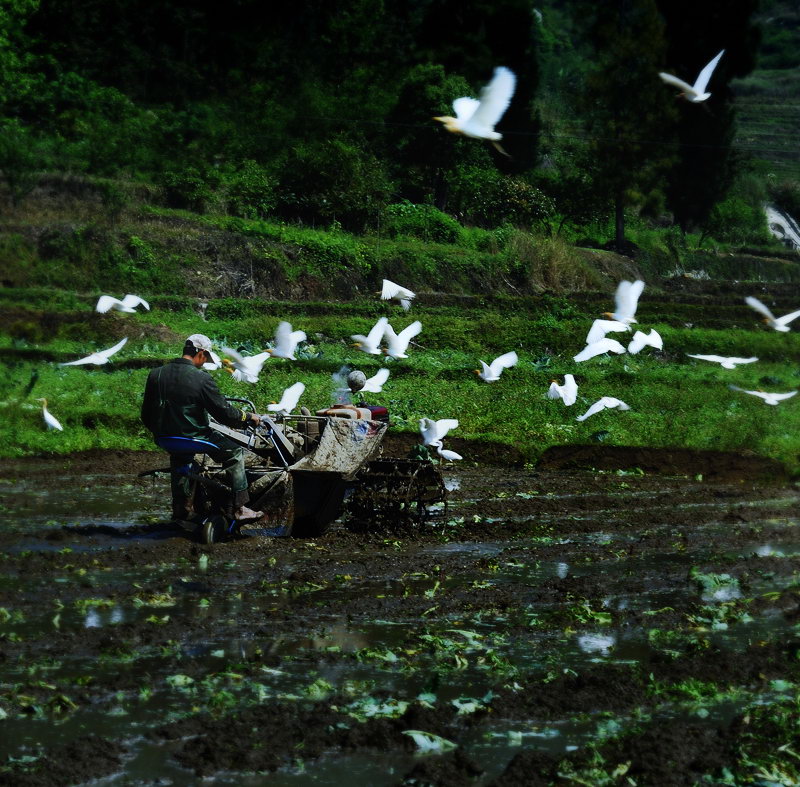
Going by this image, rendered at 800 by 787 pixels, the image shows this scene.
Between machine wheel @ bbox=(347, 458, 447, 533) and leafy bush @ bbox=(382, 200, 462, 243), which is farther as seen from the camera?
leafy bush @ bbox=(382, 200, 462, 243)

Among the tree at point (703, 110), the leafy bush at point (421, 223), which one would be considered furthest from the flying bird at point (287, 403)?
the tree at point (703, 110)

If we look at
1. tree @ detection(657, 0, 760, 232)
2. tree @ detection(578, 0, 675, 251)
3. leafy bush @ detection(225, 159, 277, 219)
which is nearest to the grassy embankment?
leafy bush @ detection(225, 159, 277, 219)

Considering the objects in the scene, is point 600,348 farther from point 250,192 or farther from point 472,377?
point 250,192

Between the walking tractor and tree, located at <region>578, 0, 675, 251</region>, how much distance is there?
29066 mm

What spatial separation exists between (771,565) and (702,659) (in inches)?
133

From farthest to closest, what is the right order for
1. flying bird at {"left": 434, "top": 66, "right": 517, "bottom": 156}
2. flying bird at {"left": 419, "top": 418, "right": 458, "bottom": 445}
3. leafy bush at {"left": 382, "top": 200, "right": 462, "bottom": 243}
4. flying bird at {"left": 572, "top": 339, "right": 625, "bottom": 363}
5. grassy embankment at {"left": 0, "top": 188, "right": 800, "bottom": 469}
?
leafy bush at {"left": 382, "top": 200, "right": 462, "bottom": 243}
grassy embankment at {"left": 0, "top": 188, "right": 800, "bottom": 469}
flying bird at {"left": 572, "top": 339, "right": 625, "bottom": 363}
flying bird at {"left": 419, "top": 418, "right": 458, "bottom": 445}
flying bird at {"left": 434, "top": 66, "right": 517, "bottom": 156}

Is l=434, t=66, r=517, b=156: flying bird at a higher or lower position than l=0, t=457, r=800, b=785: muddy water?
higher

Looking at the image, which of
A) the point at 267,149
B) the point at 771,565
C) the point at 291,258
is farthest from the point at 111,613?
the point at 267,149

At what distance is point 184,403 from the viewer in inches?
373

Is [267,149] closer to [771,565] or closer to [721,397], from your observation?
[721,397]

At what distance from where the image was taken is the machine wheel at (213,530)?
9812mm

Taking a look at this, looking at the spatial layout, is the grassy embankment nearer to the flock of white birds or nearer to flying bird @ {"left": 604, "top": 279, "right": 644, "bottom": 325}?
the flock of white birds

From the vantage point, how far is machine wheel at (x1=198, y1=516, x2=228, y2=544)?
981cm

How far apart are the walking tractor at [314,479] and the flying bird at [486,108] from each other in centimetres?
282
